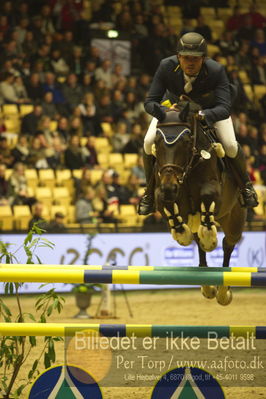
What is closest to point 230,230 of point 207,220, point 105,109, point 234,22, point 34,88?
point 207,220

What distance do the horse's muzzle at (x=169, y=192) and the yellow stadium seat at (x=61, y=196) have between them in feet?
27.3

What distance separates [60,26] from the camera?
16.6m

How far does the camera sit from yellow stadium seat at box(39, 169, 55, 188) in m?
13.8

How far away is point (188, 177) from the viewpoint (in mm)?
5914

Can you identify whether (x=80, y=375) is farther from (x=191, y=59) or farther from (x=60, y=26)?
(x=60, y=26)

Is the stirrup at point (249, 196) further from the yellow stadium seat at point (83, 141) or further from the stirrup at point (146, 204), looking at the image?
the yellow stadium seat at point (83, 141)

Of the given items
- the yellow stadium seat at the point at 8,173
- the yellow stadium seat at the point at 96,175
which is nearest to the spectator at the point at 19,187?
the yellow stadium seat at the point at 8,173

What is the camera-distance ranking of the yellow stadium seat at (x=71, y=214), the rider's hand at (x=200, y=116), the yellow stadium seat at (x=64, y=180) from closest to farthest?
the rider's hand at (x=200, y=116) < the yellow stadium seat at (x=71, y=214) < the yellow stadium seat at (x=64, y=180)

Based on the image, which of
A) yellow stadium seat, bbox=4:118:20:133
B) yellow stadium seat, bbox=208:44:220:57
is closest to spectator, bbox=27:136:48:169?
yellow stadium seat, bbox=4:118:20:133

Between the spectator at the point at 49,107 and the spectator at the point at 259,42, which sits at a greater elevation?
the spectator at the point at 259,42

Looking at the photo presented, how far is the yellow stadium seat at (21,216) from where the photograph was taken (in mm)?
12562

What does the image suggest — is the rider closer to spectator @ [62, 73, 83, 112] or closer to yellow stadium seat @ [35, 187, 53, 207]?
yellow stadium seat @ [35, 187, 53, 207]

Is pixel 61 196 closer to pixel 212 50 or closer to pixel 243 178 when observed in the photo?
pixel 212 50

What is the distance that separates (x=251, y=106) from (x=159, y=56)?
2340 mm
